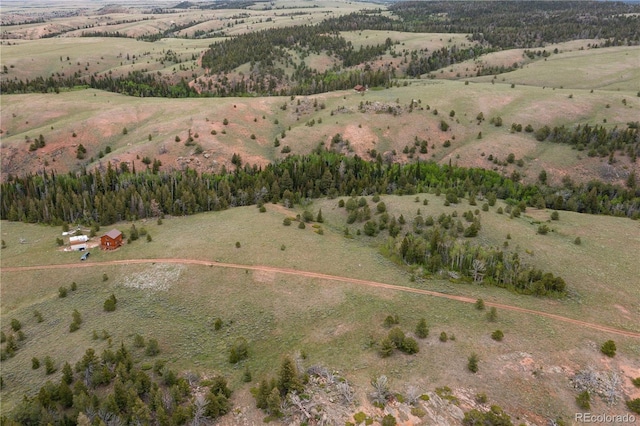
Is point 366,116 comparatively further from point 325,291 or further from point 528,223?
point 325,291

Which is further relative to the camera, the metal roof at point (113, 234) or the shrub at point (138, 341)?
the metal roof at point (113, 234)

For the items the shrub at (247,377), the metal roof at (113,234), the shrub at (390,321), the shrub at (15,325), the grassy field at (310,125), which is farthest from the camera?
the grassy field at (310,125)

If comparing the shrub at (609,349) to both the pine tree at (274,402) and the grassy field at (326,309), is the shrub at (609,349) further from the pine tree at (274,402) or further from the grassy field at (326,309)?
the pine tree at (274,402)

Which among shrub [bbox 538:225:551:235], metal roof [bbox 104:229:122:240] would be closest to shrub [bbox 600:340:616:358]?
shrub [bbox 538:225:551:235]

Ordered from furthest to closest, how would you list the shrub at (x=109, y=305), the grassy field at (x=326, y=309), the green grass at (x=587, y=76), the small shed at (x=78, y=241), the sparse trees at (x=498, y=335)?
the green grass at (x=587, y=76) < the small shed at (x=78, y=241) < the shrub at (x=109, y=305) < the sparse trees at (x=498, y=335) < the grassy field at (x=326, y=309)

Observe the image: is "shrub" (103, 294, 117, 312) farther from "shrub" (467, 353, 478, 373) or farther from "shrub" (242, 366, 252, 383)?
"shrub" (467, 353, 478, 373)

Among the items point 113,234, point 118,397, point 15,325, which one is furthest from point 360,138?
point 118,397

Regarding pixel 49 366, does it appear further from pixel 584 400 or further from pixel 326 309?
pixel 584 400

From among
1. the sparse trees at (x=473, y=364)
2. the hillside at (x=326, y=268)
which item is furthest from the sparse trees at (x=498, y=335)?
the sparse trees at (x=473, y=364)
